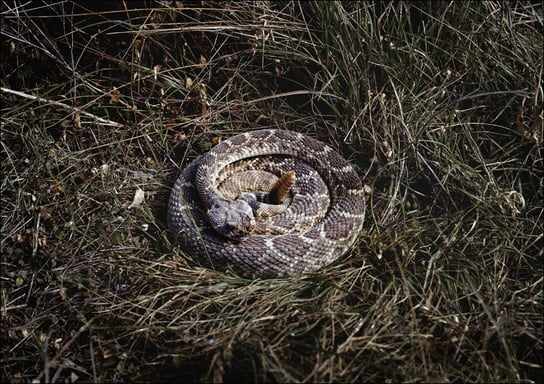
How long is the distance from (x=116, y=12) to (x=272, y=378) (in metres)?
3.54

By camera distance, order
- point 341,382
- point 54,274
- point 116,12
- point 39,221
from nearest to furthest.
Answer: point 341,382
point 54,274
point 39,221
point 116,12

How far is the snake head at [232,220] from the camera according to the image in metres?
3.94

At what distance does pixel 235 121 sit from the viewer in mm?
4953

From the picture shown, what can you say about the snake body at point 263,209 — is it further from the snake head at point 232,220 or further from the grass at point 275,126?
the grass at point 275,126

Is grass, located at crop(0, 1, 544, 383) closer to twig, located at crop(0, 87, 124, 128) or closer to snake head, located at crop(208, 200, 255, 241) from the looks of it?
twig, located at crop(0, 87, 124, 128)

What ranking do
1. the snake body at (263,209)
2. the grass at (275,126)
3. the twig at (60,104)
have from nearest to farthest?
1. the grass at (275,126)
2. the snake body at (263,209)
3. the twig at (60,104)

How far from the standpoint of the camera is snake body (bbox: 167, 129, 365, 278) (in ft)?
12.9

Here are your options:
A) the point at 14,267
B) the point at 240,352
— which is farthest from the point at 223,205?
the point at 14,267

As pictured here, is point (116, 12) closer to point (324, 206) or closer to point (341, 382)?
point (324, 206)

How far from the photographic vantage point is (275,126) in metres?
5.08

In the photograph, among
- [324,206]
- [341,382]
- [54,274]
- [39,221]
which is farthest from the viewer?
[324,206]

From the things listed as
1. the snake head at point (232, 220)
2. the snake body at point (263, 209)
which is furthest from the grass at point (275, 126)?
the snake head at point (232, 220)

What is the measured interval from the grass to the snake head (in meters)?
0.33

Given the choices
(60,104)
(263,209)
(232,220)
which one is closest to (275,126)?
(263,209)
